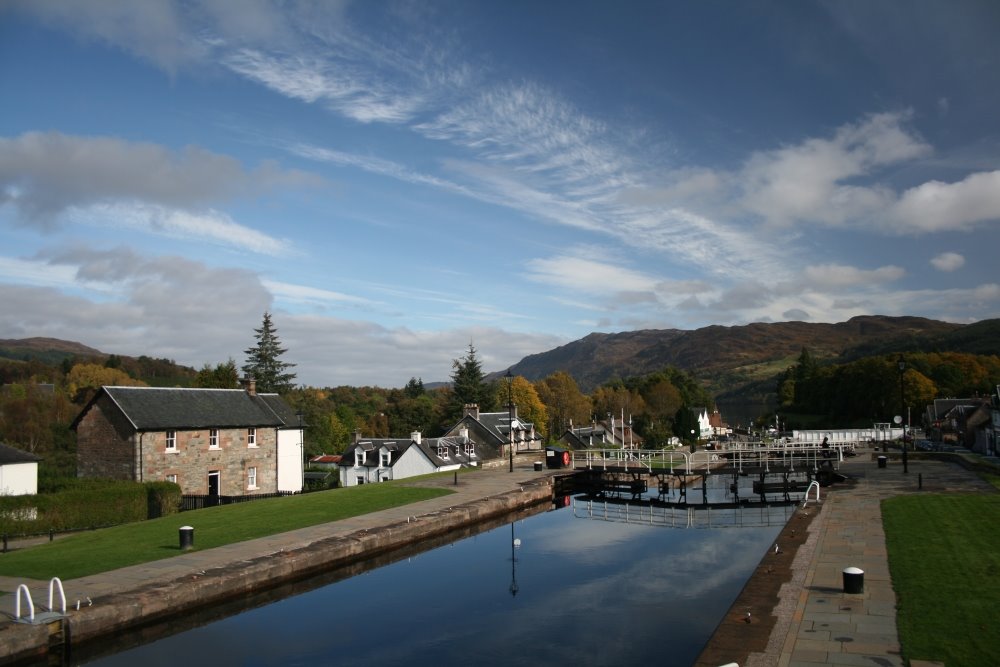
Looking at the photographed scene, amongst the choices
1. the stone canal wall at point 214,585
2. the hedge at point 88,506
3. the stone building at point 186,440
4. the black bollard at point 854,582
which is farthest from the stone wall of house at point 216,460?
the black bollard at point 854,582

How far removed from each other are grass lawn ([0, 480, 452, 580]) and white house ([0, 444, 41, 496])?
9941 mm

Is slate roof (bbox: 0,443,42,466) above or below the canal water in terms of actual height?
above

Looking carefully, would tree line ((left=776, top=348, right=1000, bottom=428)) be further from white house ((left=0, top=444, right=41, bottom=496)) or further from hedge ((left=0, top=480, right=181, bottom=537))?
white house ((left=0, top=444, right=41, bottom=496))

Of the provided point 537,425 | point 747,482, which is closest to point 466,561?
point 747,482

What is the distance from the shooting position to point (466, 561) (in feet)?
84.8

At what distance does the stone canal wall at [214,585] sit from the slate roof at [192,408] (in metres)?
17.3

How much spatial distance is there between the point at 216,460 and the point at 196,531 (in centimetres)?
1675

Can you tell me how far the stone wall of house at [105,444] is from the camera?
3738 centimetres

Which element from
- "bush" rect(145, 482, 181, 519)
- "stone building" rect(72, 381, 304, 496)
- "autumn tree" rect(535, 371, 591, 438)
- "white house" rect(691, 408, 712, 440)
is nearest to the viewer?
"bush" rect(145, 482, 181, 519)

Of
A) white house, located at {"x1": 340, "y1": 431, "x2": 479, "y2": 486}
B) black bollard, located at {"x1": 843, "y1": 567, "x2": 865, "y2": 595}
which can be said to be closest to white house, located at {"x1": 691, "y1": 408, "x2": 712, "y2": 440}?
white house, located at {"x1": 340, "y1": 431, "x2": 479, "y2": 486}

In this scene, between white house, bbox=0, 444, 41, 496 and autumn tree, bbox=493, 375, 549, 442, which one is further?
autumn tree, bbox=493, 375, 549, 442

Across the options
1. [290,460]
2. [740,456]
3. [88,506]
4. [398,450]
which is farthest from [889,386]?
[88,506]

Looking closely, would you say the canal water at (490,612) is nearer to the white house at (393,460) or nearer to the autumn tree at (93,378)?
the white house at (393,460)

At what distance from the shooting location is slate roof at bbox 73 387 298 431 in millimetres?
37969
